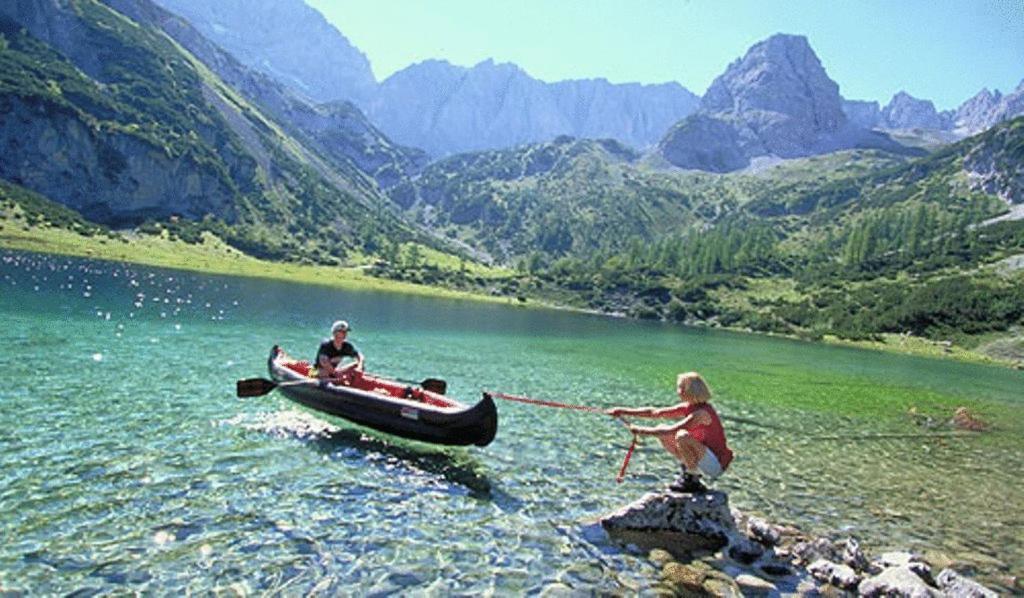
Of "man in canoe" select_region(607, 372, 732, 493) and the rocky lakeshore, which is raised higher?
"man in canoe" select_region(607, 372, 732, 493)

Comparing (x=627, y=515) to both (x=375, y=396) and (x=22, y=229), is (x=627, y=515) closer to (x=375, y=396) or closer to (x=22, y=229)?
(x=375, y=396)

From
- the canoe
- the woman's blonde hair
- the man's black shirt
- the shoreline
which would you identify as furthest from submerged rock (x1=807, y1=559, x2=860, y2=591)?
the shoreline

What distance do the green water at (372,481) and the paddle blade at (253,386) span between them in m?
0.94

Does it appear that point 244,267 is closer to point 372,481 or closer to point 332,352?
point 332,352

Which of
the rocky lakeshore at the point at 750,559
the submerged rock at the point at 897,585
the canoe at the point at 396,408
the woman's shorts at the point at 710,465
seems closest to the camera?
the submerged rock at the point at 897,585

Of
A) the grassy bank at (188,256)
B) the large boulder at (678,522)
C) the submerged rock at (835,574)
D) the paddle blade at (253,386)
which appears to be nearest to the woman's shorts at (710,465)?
the large boulder at (678,522)

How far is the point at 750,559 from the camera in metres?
12.8

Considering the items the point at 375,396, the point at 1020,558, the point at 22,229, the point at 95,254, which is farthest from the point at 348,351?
the point at 22,229

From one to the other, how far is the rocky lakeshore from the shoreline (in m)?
108

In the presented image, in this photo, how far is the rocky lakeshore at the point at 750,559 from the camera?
38.1 ft

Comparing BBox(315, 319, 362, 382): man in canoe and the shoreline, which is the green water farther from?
the shoreline

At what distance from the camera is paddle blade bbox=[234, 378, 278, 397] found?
68.2 ft

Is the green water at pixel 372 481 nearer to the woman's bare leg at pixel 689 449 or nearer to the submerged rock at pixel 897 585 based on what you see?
the woman's bare leg at pixel 689 449

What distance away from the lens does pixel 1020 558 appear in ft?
48.1
